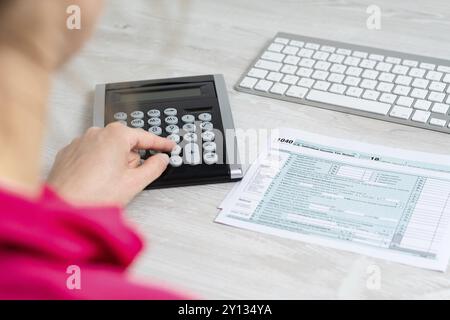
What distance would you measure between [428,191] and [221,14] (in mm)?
566

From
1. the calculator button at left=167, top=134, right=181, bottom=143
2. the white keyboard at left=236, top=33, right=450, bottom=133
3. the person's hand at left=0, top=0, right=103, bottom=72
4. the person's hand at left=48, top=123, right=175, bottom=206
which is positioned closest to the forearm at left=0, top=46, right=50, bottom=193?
the person's hand at left=0, top=0, right=103, bottom=72

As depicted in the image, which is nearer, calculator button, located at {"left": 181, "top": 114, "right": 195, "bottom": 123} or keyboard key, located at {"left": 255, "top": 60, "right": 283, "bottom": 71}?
calculator button, located at {"left": 181, "top": 114, "right": 195, "bottom": 123}

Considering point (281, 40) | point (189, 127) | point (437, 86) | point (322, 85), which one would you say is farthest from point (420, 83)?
point (189, 127)

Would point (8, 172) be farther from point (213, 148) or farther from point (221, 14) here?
point (221, 14)

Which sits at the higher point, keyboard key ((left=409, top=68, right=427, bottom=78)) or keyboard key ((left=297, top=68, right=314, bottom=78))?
keyboard key ((left=409, top=68, right=427, bottom=78))

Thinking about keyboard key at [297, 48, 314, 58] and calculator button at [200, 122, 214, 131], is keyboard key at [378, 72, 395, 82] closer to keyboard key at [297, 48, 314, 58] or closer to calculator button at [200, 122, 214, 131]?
keyboard key at [297, 48, 314, 58]

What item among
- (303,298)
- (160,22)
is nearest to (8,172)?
(303,298)

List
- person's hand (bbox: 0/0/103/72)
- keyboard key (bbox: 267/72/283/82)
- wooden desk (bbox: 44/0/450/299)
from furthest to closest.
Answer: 1. keyboard key (bbox: 267/72/283/82)
2. wooden desk (bbox: 44/0/450/299)
3. person's hand (bbox: 0/0/103/72)

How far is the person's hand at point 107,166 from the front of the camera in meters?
0.82

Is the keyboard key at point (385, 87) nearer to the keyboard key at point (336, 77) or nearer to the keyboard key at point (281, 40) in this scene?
the keyboard key at point (336, 77)

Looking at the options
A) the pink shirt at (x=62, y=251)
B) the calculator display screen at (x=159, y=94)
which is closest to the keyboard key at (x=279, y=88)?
the calculator display screen at (x=159, y=94)

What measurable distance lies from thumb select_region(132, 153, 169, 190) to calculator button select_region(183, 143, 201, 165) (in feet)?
0.08

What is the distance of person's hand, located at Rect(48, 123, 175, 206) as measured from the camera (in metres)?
0.82
